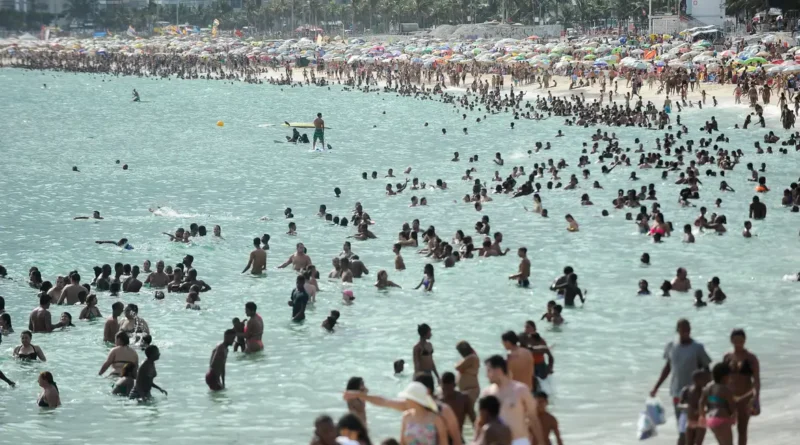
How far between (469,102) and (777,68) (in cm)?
2098

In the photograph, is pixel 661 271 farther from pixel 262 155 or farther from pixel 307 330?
pixel 262 155

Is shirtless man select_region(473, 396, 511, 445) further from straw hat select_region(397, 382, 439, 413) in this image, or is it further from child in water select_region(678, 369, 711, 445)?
child in water select_region(678, 369, 711, 445)

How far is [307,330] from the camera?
20.9m

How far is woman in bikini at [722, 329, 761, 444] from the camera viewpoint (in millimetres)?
10727

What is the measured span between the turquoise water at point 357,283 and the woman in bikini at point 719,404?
100 inches

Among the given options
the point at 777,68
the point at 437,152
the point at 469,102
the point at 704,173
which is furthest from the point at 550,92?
the point at 704,173

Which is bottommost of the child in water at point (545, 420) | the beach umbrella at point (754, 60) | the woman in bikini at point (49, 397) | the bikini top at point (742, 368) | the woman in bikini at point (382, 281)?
the woman in bikini at point (49, 397)

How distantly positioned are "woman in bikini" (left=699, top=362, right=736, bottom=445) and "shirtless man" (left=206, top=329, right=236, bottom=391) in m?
8.09

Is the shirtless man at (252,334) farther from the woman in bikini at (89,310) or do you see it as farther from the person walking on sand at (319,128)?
the person walking on sand at (319,128)

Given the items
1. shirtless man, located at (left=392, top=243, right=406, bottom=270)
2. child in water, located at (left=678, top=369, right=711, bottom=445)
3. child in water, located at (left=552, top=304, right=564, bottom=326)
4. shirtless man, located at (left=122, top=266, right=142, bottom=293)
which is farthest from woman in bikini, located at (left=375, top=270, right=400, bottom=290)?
child in water, located at (left=678, top=369, right=711, bottom=445)

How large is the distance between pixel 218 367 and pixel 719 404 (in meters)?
8.66

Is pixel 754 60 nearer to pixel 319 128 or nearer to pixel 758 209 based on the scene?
pixel 319 128

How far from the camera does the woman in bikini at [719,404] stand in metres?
10.0

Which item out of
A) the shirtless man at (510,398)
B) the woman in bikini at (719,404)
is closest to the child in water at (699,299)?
the woman in bikini at (719,404)
